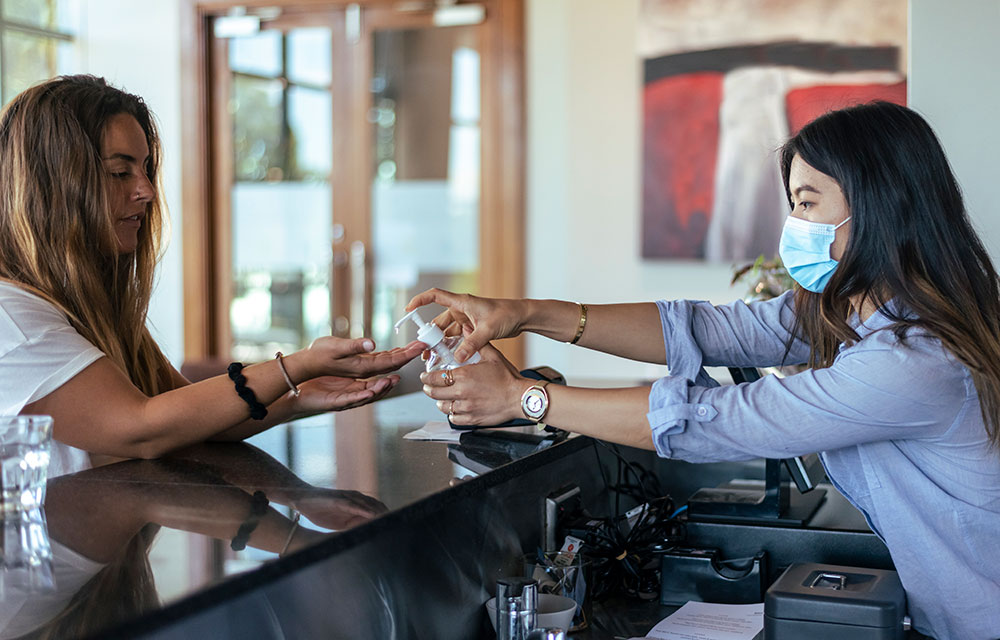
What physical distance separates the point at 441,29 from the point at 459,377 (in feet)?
12.4

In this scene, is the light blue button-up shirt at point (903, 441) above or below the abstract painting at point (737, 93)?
below

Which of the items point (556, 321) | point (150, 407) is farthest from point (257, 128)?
point (150, 407)

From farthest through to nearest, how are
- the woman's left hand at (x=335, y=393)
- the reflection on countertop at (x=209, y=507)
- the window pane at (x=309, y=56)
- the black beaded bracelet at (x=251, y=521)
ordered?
the window pane at (x=309, y=56)
the woman's left hand at (x=335, y=393)
the black beaded bracelet at (x=251, y=521)
the reflection on countertop at (x=209, y=507)

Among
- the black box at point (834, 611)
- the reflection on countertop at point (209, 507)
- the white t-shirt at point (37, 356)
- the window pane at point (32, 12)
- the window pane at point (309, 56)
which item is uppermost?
the window pane at point (32, 12)

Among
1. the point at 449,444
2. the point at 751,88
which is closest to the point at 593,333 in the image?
the point at 449,444

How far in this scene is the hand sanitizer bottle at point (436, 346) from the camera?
160 cm

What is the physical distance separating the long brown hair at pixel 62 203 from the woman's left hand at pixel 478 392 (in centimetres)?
59

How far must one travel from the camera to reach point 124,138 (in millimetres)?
1922

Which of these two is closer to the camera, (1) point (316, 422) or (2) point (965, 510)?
(2) point (965, 510)

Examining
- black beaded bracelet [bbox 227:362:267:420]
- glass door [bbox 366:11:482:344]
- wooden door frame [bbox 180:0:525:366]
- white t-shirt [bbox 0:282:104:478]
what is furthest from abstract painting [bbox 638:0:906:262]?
white t-shirt [bbox 0:282:104:478]

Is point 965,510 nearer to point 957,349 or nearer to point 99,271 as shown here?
point 957,349

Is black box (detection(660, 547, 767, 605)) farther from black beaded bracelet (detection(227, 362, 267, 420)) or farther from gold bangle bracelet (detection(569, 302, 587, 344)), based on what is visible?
black beaded bracelet (detection(227, 362, 267, 420))

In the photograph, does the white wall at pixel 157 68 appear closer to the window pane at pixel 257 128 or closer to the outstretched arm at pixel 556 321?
the window pane at pixel 257 128

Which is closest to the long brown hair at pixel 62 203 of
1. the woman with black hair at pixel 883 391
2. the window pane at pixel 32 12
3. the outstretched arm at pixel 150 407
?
the outstretched arm at pixel 150 407
